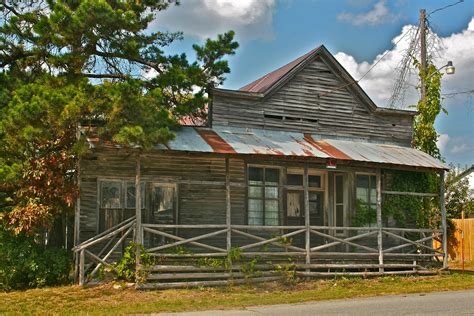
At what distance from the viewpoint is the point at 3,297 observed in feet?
41.3

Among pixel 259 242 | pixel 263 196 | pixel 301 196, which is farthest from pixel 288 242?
pixel 301 196

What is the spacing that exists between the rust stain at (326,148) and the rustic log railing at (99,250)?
570cm

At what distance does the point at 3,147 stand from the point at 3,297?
3215mm

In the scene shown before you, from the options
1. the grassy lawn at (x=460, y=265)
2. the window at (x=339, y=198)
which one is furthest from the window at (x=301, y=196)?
the grassy lawn at (x=460, y=265)

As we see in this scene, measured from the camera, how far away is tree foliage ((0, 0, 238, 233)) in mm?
12570

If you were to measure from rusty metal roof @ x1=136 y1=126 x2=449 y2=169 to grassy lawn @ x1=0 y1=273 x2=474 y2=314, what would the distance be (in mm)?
3311

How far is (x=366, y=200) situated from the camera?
730 inches

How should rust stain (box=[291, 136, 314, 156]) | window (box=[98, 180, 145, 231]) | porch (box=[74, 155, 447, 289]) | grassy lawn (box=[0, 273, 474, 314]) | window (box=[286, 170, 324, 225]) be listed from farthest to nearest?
window (box=[286, 170, 324, 225]) → rust stain (box=[291, 136, 314, 156]) → window (box=[98, 180, 145, 231]) → porch (box=[74, 155, 447, 289]) → grassy lawn (box=[0, 273, 474, 314])

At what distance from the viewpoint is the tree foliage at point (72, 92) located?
12.6m

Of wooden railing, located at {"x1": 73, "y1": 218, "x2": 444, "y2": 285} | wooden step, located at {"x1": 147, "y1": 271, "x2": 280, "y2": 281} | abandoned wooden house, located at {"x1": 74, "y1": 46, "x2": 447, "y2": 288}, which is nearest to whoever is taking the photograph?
wooden step, located at {"x1": 147, "y1": 271, "x2": 280, "y2": 281}

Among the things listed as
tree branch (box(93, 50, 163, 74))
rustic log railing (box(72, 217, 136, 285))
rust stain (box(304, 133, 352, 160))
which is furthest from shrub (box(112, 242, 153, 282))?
rust stain (box(304, 133, 352, 160))

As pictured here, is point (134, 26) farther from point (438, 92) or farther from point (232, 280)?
point (438, 92)

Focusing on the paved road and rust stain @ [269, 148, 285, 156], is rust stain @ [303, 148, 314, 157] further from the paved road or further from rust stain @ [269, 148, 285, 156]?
the paved road

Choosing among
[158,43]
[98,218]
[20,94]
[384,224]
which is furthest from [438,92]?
[20,94]
